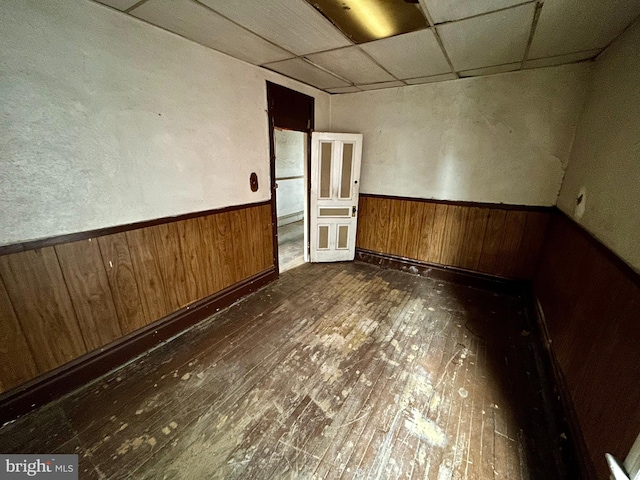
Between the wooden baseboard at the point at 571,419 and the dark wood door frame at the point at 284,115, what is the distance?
2.90 meters

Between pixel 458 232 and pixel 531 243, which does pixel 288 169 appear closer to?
pixel 458 232

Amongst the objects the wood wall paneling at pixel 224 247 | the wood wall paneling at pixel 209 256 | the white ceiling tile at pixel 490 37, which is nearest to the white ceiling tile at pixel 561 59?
the white ceiling tile at pixel 490 37

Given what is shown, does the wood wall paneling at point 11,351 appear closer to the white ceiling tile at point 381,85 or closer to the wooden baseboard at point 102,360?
the wooden baseboard at point 102,360

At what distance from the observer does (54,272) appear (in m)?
1.67

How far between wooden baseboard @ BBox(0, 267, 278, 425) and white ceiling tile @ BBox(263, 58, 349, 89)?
2504 millimetres

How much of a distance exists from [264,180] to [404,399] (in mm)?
2590

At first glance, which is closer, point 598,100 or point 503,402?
point 503,402

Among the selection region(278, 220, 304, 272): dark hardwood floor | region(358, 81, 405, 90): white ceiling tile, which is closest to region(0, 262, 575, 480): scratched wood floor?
region(278, 220, 304, 272): dark hardwood floor

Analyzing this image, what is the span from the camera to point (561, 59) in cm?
241

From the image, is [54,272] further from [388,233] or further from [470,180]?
[470,180]

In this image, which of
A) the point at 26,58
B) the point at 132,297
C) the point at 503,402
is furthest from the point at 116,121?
the point at 503,402

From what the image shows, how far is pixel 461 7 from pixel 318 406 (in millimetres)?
2718

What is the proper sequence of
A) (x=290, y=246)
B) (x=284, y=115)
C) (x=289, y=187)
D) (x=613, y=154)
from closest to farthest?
1. (x=613, y=154)
2. (x=284, y=115)
3. (x=290, y=246)
4. (x=289, y=187)

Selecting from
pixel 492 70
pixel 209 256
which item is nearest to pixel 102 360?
pixel 209 256
